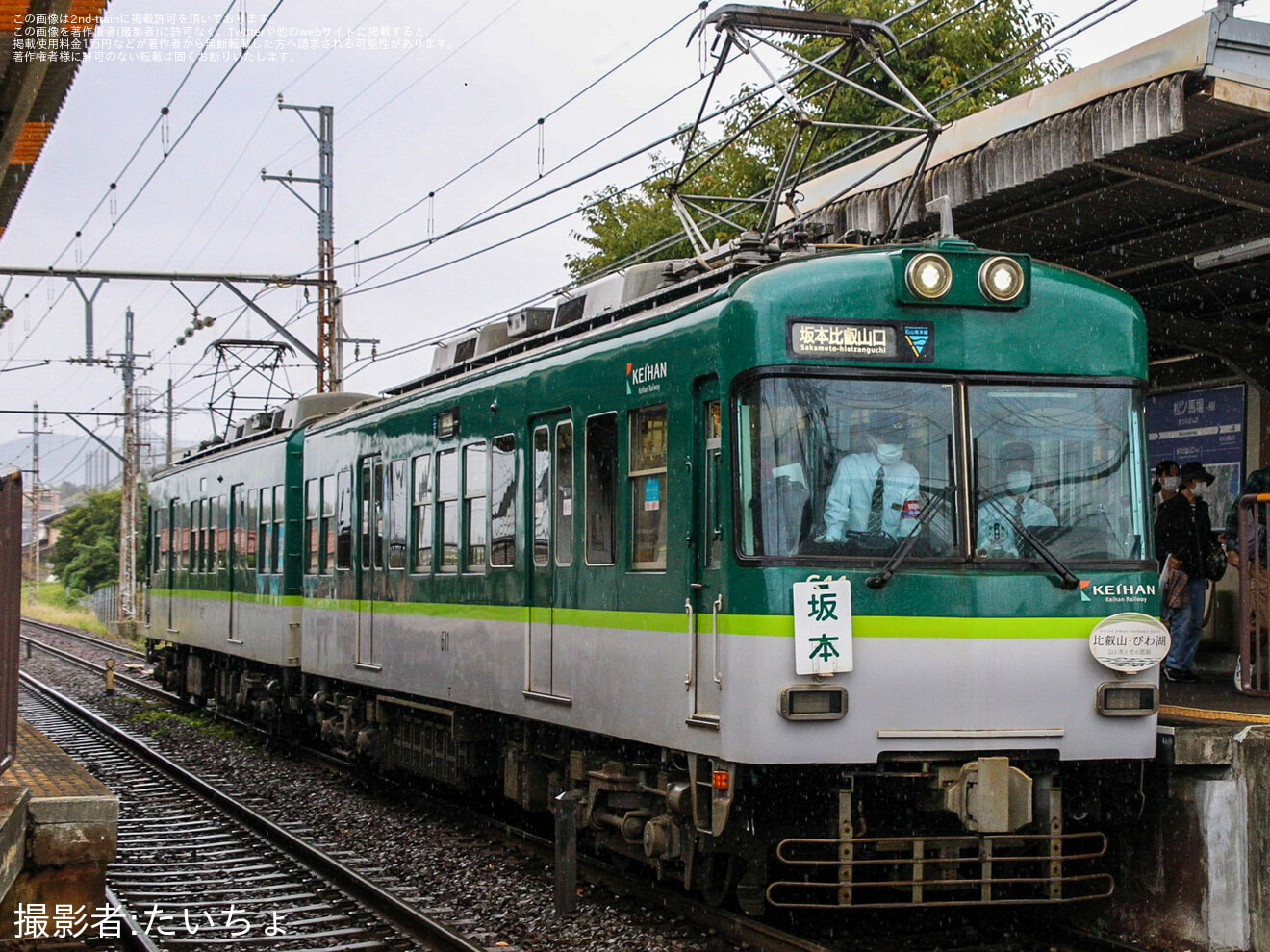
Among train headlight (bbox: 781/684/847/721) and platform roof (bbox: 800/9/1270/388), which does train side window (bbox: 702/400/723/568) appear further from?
platform roof (bbox: 800/9/1270/388)

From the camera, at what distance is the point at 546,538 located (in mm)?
9883

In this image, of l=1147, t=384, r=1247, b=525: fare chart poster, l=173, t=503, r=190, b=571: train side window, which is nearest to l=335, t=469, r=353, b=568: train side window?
l=1147, t=384, r=1247, b=525: fare chart poster

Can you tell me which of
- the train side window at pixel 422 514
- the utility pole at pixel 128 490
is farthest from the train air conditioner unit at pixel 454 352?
the utility pole at pixel 128 490

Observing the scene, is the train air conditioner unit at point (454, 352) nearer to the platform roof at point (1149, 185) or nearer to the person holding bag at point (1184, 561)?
the platform roof at point (1149, 185)

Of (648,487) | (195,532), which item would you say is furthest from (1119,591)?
(195,532)

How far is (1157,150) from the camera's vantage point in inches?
371

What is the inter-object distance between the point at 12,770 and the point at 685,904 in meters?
4.38

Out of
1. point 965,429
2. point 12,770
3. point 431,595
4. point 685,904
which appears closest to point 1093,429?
point 965,429

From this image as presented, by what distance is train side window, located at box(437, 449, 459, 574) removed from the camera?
1161 centimetres

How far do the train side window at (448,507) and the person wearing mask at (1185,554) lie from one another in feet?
15.5

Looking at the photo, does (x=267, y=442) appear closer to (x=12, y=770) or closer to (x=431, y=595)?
(x=431, y=595)

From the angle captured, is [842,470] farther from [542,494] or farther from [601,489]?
[542,494]

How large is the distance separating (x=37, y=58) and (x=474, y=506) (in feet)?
13.5

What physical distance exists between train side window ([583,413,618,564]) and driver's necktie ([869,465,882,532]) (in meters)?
1.85
